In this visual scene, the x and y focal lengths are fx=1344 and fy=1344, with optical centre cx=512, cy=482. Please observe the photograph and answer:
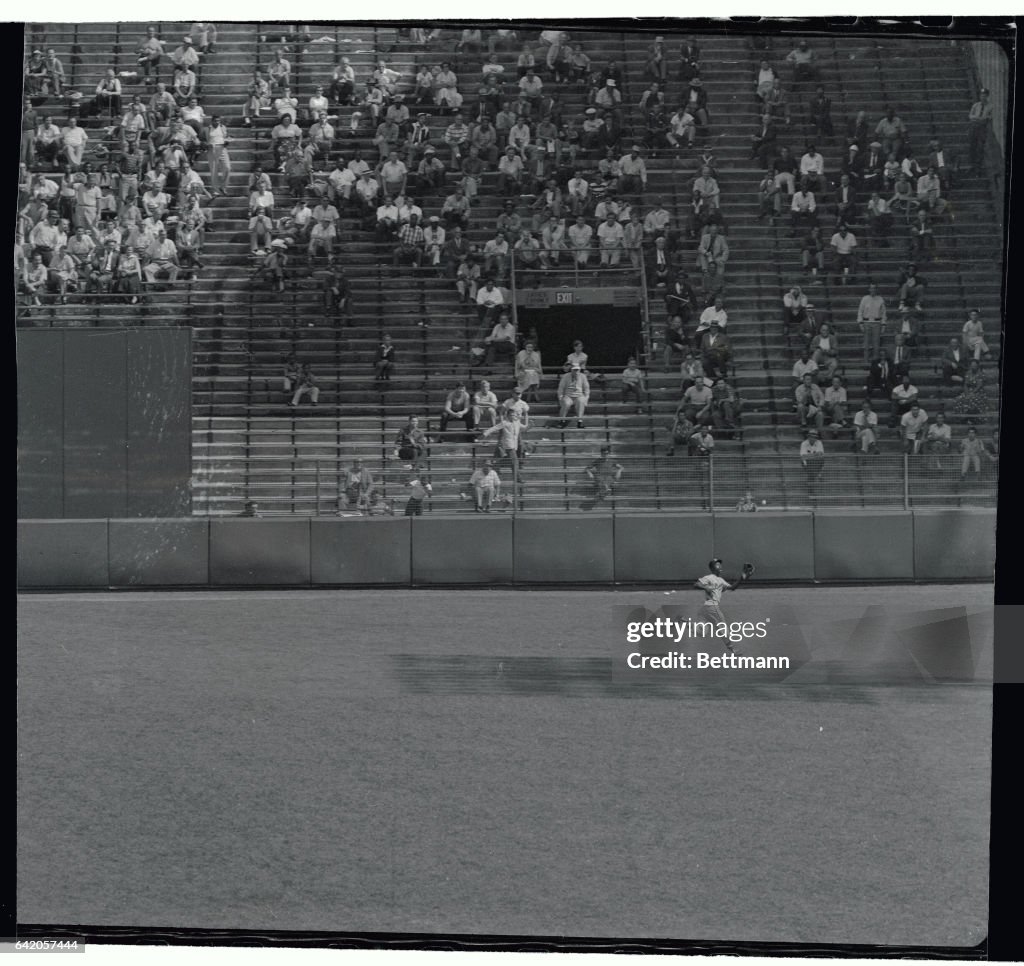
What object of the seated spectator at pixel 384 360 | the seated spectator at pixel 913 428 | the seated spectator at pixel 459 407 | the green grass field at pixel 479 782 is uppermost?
the seated spectator at pixel 384 360

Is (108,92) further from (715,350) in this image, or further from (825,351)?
(825,351)

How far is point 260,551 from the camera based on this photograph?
483 cm

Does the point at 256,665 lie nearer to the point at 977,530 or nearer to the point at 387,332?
the point at 387,332

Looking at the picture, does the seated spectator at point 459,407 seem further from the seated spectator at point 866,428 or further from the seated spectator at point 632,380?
the seated spectator at point 866,428

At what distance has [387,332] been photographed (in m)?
4.77

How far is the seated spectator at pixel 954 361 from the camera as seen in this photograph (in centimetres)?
454

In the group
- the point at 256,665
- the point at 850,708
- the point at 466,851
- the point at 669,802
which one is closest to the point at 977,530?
the point at 850,708

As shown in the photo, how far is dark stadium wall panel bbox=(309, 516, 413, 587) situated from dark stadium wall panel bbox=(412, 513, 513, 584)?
5 centimetres

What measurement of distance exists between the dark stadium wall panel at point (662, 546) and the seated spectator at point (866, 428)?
0.63 m

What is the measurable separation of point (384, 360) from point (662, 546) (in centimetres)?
119

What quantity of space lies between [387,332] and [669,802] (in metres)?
1.91

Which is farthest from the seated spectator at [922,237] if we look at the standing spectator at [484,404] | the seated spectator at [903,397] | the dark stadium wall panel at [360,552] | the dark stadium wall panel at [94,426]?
the dark stadium wall panel at [94,426]

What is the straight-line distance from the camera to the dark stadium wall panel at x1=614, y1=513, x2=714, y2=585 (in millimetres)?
4496

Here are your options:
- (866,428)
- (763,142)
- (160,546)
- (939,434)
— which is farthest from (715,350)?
(160,546)
